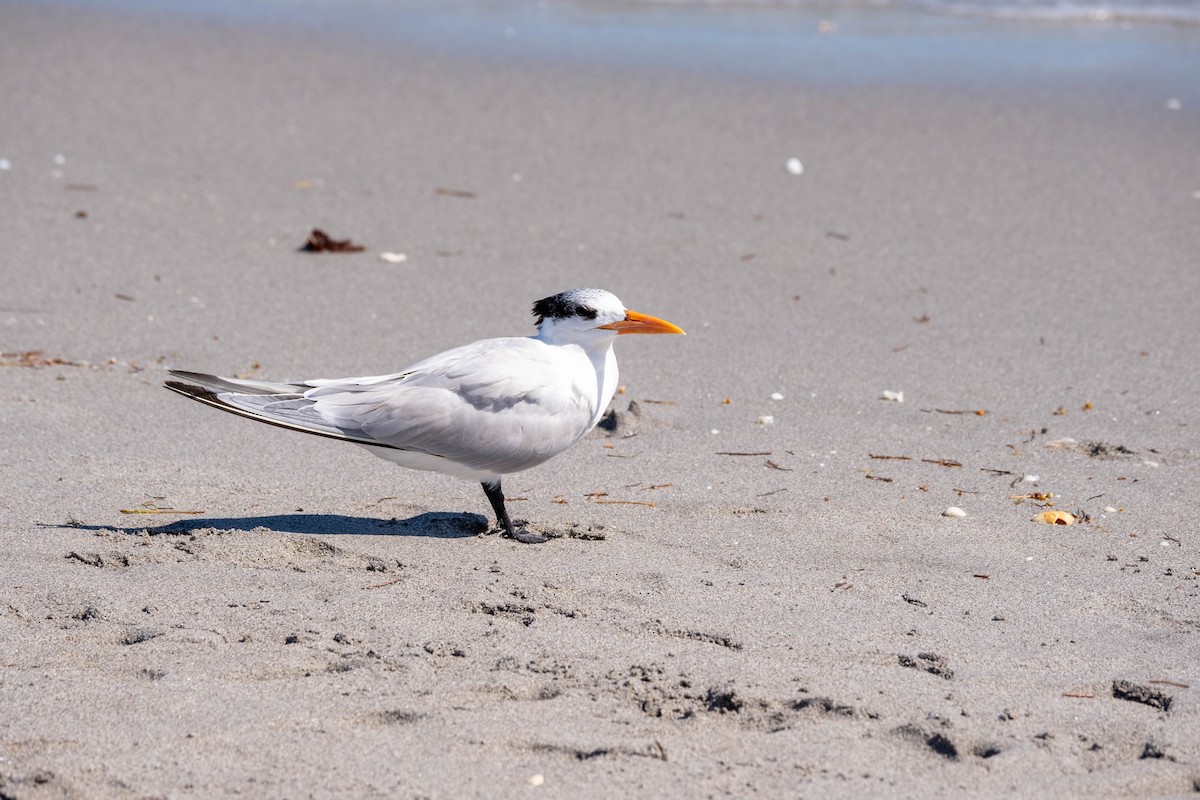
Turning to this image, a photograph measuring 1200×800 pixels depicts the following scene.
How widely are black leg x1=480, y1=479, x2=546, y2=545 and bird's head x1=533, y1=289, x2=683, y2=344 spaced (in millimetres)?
507

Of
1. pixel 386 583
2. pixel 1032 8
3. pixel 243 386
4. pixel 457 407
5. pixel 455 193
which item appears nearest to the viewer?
pixel 386 583

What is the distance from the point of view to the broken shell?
401cm

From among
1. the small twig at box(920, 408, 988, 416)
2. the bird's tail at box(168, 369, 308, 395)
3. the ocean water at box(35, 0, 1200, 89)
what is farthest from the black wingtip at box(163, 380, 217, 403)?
the ocean water at box(35, 0, 1200, 89)

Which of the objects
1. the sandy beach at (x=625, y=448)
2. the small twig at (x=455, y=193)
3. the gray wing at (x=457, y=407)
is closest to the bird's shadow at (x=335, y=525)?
the sandy beach at (x=625, y=448)

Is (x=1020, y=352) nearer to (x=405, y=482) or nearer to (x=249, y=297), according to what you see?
(x=405, y=482)

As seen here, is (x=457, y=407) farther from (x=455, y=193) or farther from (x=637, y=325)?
(x=455, y=193)

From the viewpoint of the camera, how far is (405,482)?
4.40 metres

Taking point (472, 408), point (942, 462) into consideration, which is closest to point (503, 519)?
point (472, 408)

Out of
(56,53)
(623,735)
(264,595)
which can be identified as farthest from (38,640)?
(56,53)

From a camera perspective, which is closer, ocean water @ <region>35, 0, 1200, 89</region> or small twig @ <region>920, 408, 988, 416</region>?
small twig @ <region>920, 408, 988, 416</region>

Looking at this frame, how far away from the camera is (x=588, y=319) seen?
4023 millimetres

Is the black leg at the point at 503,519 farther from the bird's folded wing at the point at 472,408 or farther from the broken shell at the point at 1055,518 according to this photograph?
the broken shell at the point at 1055,518

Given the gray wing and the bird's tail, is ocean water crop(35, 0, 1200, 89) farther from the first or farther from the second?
the bird's tail

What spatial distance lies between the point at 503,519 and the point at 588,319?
0.68 metres
